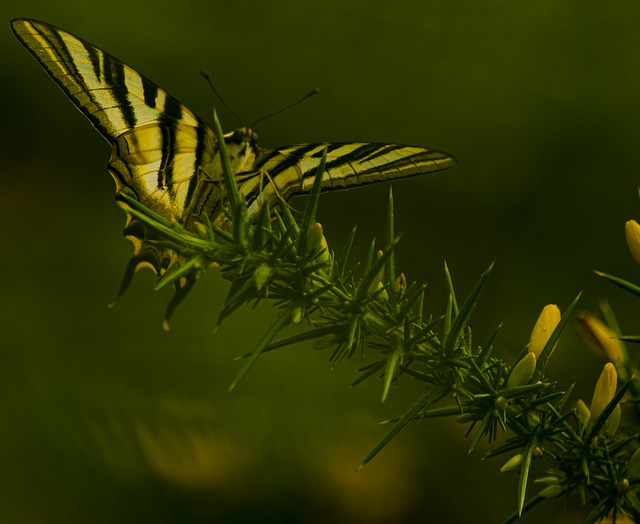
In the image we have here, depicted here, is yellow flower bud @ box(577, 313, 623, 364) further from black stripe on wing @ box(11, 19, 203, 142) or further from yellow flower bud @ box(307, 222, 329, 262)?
black stripe on wing @ box(11, 19, 203, 142)

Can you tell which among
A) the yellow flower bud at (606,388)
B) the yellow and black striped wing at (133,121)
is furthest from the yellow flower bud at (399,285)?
the yellow and black striped wing at (133,121)

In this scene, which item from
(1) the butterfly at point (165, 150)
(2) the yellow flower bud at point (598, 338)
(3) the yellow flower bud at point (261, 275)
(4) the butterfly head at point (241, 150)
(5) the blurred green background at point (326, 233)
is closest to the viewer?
(3) the yellow flower bud at point (261, 275)

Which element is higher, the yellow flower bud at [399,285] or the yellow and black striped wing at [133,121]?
the yellow and black striped wing at [133,121]

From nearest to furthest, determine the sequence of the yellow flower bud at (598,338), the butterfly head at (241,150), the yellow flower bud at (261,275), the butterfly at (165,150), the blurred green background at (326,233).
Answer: the yellow flower bud at (261,275)
the yellow flower bud at (598,338)
the butterfly at (165,150)
the butterfly head at (241,150)
the blurred green background at (326,233)

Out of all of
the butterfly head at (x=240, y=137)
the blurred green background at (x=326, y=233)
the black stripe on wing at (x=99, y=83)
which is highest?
the black stripe on wing at (x=99, y=83)

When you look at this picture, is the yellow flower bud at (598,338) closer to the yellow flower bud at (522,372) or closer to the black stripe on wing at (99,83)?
the yellow flower bud at (522,372)

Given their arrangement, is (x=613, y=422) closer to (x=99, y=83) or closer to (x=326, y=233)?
(x=99, y=83)

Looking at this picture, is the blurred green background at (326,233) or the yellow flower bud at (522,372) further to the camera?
the blurred green background at (326,233)

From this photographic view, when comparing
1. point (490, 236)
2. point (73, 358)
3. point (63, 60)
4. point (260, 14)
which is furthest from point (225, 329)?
point (260, 14)
